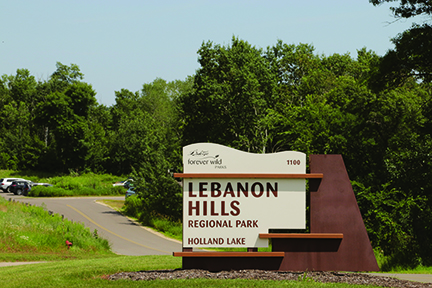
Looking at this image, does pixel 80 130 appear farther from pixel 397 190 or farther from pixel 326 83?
pixel 397 190

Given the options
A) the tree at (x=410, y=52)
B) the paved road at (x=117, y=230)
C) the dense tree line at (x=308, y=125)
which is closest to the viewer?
the tree at (x=410, y=52)

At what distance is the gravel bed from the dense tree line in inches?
318

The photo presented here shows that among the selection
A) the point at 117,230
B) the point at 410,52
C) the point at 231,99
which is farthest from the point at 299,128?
the point at 117,230

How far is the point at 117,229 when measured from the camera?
32.0 m

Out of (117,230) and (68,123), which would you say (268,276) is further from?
(68,123)

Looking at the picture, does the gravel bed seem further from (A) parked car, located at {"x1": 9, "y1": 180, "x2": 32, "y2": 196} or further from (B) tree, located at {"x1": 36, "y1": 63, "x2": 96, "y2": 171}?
(B) tree, located at {"x1": 36, "y1": 63, "x2": 96, "y2": 171}

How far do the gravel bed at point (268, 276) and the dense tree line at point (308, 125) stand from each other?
808 cm

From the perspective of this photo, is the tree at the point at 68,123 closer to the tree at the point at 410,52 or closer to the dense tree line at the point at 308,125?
the dense tree line at the point at 308,125

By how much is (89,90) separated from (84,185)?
69.2 feet

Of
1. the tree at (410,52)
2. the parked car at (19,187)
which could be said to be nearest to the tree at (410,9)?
the tree at (410,52)

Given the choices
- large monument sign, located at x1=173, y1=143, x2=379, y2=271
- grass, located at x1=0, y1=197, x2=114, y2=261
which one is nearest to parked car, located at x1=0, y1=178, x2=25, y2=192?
grass, located at x1=0, y1=197, x2=114, y2=261

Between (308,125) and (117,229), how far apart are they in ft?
48.2

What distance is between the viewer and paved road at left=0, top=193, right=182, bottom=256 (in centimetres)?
2578

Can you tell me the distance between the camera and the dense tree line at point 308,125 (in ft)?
71.3
